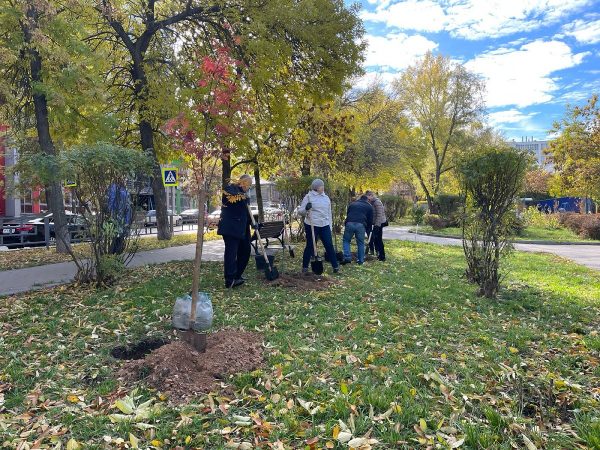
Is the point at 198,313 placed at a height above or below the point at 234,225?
below

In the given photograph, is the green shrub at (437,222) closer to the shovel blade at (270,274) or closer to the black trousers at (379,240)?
the black trousers at (379,240)

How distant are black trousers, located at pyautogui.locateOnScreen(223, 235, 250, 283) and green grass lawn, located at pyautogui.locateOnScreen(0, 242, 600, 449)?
345mm

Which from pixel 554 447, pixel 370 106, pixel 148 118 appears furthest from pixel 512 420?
pixel 370 106

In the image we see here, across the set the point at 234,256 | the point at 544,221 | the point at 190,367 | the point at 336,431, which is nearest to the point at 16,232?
the point at 234,256

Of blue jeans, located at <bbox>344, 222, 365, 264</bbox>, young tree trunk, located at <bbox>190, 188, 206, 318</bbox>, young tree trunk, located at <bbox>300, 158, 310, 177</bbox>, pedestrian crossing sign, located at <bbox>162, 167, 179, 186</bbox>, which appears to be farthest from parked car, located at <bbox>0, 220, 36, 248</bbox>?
young tree trunk, located at <bbox>190, 188, 206, 318</bbox>

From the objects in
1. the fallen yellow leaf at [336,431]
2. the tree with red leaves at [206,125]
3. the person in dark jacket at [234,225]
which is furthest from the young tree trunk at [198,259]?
the person in dark jacket at [234,225]

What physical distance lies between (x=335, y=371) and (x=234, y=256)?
343 centimetres

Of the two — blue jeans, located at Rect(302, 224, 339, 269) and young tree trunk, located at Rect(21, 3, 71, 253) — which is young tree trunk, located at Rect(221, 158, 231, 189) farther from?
young tree trunk, located at Rect(21, 3, 71, 253)

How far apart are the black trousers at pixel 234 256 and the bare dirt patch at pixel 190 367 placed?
8.58ft

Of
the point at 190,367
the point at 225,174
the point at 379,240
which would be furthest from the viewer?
the point at 225,174

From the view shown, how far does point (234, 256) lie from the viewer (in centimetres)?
663

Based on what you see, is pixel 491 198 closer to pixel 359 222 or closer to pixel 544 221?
pixel 359 222

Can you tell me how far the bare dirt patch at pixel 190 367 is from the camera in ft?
10.6

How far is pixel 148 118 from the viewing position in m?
13.5
